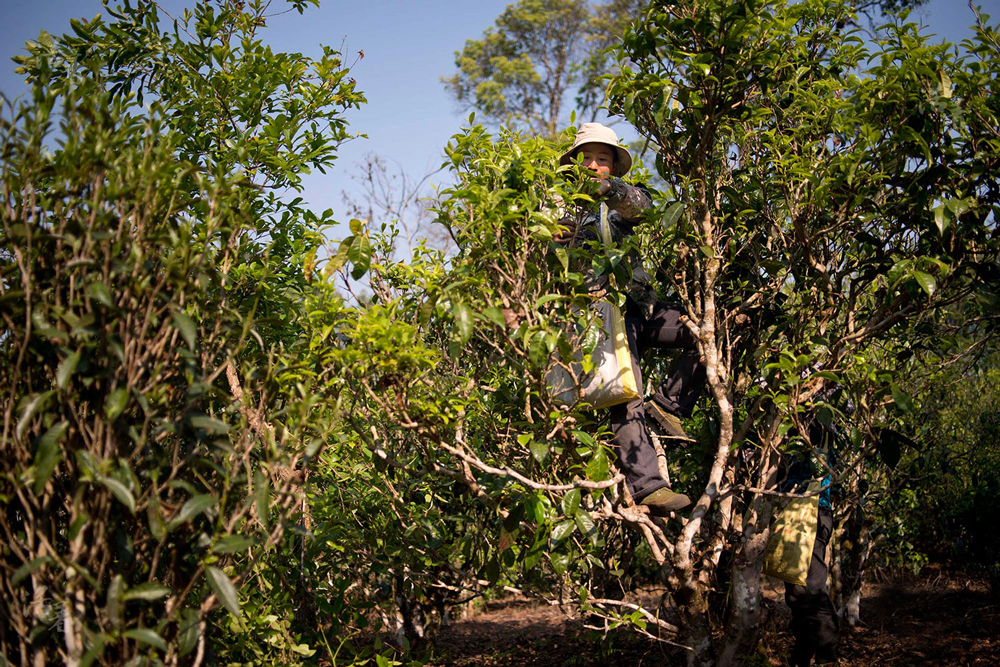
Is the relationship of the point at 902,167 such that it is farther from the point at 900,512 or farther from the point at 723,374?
the point at 900,512

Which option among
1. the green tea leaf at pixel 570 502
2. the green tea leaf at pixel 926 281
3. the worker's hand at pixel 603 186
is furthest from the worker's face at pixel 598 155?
the green tea leaf at pixel 570 502

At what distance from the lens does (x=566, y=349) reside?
2250 mm

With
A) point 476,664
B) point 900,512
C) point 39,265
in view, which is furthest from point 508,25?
point 39,265

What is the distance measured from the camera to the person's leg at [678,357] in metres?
3.06

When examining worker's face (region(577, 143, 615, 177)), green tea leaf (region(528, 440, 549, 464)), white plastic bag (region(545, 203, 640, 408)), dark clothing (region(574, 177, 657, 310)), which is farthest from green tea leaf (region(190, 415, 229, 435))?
worker's face (region(577, 143, 615, 177))

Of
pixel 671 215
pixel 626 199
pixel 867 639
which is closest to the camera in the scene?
pixel 671 215

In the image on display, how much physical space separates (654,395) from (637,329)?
0.53m

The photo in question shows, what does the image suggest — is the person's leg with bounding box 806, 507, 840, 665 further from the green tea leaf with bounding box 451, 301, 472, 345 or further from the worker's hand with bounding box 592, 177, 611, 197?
the green tea leaf with bounding box 451, 301, 472, 345

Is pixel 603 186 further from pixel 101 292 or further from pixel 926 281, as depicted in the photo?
pixel 101 292

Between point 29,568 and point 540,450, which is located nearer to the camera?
point 29,568

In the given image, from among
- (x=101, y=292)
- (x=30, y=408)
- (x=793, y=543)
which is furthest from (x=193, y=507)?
(x=793, y=543)

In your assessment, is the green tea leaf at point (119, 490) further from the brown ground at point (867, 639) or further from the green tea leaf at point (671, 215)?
the brown ground at point (867, 639)

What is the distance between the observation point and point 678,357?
3330mm

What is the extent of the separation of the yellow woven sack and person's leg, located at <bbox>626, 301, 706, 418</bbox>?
674mm
